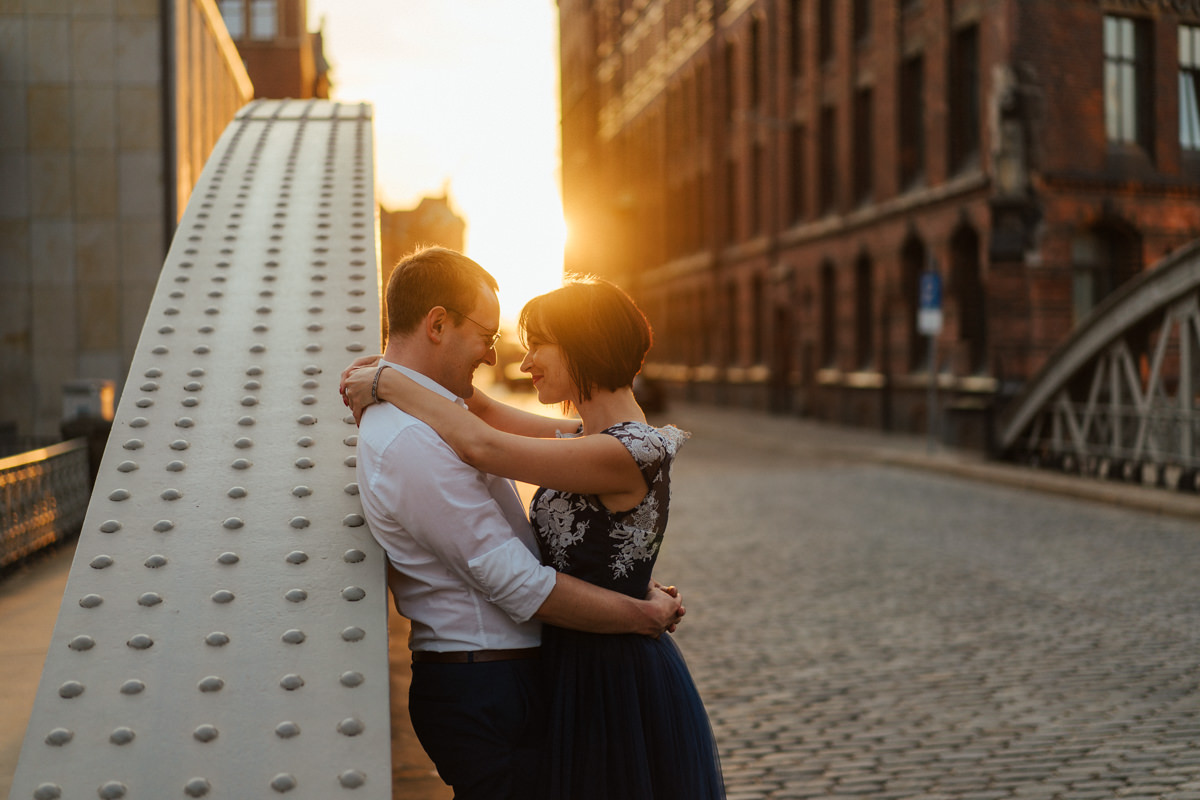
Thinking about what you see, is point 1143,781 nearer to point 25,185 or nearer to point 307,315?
point 307,315

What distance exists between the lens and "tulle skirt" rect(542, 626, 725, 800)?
2396mm

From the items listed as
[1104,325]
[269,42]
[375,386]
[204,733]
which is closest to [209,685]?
[204,733]

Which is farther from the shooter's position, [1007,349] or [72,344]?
[1007,349]

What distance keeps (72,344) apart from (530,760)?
8735 millimetres

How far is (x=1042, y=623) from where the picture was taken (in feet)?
24.0

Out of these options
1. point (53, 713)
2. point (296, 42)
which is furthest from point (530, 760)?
point (296, 42)

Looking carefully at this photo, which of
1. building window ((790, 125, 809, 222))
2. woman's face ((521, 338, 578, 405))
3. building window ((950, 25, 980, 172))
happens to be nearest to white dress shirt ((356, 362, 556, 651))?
woman's face ((521, 338, 578, 405))

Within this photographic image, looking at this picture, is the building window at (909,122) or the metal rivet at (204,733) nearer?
the metal rivet at (204,733)

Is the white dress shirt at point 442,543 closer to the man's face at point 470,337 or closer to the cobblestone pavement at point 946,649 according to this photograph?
the man's face at point 470,337

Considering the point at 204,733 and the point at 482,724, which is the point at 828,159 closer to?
the point at 482,724

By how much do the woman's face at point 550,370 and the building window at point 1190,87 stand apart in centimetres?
2197

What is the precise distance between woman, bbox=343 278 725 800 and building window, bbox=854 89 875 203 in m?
26.5

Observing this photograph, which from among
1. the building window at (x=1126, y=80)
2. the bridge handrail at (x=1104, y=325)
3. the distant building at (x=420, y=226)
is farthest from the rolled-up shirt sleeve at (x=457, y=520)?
the distant building at (x=420, y=226)

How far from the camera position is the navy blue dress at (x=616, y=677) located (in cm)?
240
